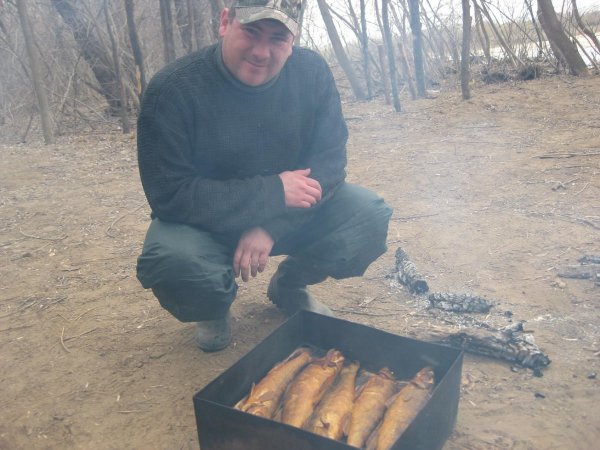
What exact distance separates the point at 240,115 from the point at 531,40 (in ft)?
31.1

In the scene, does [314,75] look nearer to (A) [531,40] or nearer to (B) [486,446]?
(B) [486,446]

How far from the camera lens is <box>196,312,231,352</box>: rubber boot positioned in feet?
9.69

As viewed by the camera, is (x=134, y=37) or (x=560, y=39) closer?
(x=134, y=37)

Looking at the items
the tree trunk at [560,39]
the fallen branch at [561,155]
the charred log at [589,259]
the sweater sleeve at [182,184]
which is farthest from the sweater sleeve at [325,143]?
the tree trunk at [560,39]

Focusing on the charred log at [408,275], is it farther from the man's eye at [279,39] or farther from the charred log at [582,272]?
the man's eye at [279,39]

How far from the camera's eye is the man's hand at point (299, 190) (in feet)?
8.64

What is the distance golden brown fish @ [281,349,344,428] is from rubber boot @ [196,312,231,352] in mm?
658

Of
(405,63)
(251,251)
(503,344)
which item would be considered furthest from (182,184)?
(405,63)

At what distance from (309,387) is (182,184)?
3.46ft

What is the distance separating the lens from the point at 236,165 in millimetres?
2768

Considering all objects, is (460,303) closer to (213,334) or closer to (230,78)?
(213,334)

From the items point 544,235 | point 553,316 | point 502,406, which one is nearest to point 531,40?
point 544,235

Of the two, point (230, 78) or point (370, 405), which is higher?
point (230, 78)

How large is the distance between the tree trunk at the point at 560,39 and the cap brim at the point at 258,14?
8192 millimetres
